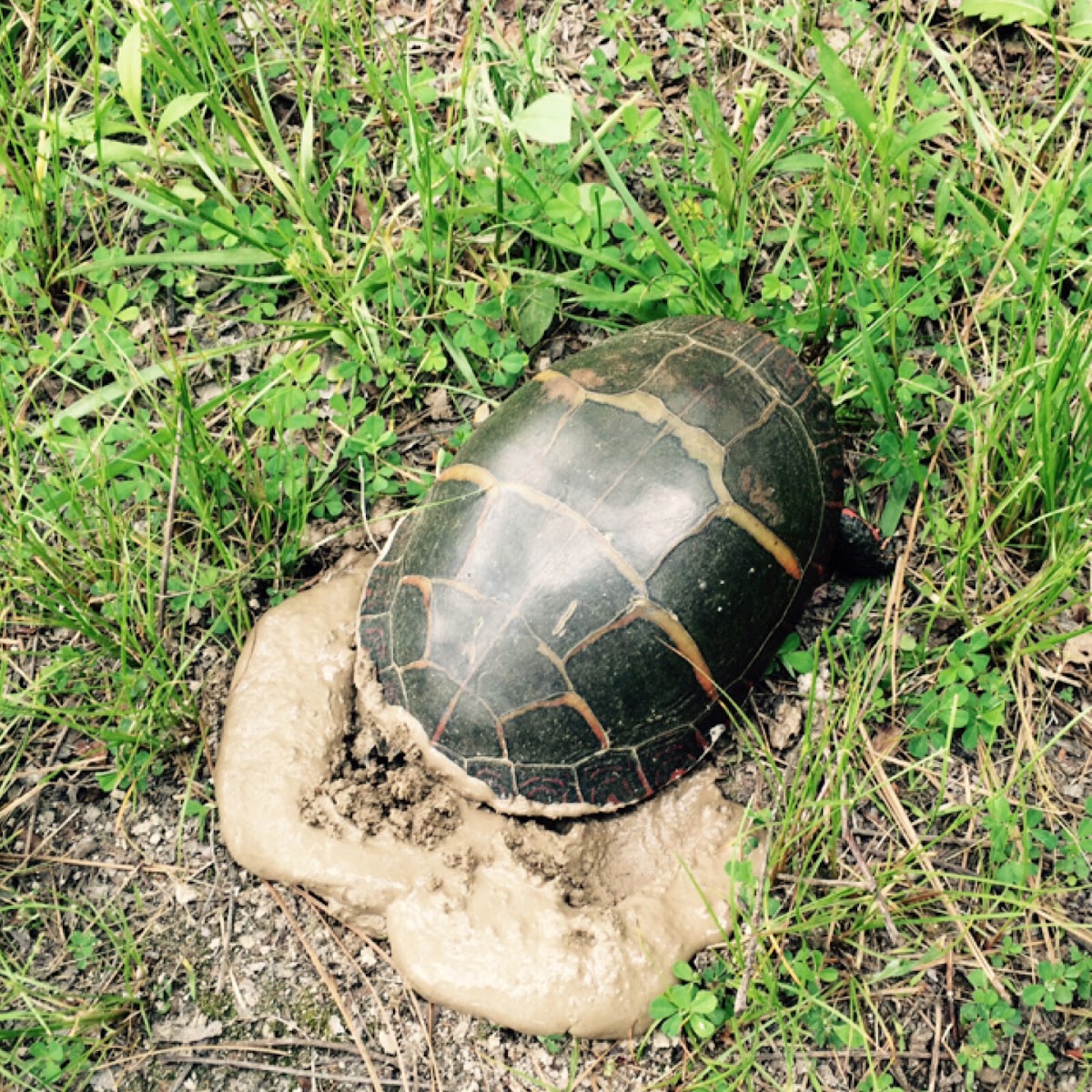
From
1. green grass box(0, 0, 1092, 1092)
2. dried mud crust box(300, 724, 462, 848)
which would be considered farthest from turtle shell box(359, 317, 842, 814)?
green grass box(0, 0, 1092, 1092)

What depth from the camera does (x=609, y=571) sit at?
2863mm

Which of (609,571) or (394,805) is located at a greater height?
(609,571)

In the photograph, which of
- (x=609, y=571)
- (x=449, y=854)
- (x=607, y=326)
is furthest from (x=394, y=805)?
(x=607, y=326)

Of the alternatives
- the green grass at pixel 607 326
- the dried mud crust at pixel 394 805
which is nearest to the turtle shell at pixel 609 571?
the dried mud crust at pixel 394 805

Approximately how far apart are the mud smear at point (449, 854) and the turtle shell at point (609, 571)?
164mm

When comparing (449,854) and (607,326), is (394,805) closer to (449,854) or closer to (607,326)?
(449,854)

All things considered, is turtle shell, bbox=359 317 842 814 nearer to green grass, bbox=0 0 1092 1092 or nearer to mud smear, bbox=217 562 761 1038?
mud smear, bbox=217 562 761 1038

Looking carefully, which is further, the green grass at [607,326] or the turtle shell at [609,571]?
the green grass at [607,326]

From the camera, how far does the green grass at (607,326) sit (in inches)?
119

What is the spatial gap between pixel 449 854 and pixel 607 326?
1755 mm

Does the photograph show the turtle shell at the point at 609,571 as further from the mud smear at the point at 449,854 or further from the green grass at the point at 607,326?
the green grass at the point at 607,326

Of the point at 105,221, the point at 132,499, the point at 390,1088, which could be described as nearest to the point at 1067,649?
the point at 390,1088

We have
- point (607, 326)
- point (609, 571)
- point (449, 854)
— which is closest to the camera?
point (609, 571)

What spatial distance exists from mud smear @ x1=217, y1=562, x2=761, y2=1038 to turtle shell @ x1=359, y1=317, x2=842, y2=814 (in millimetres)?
164
